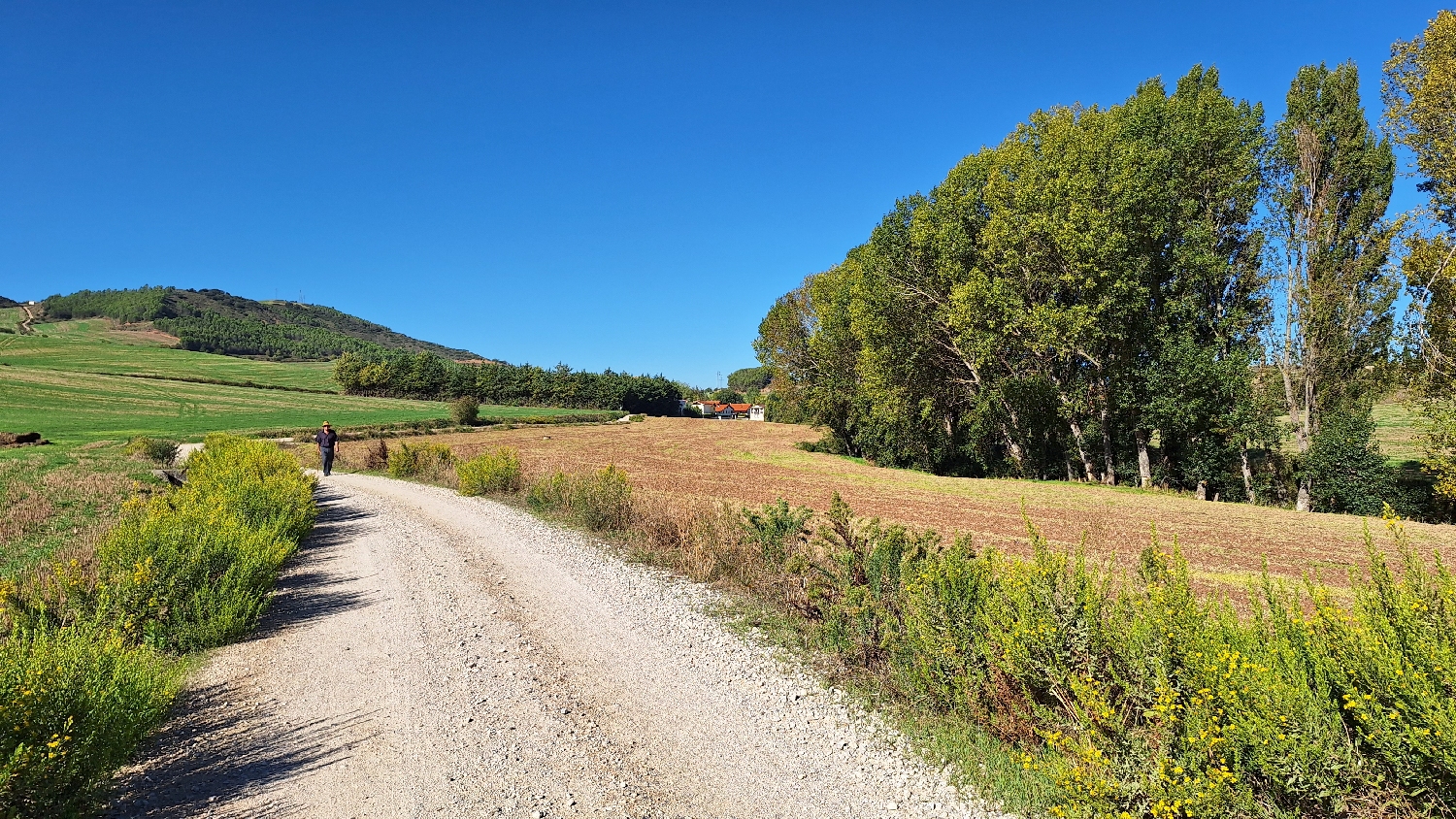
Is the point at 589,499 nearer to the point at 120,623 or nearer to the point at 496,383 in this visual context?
the point at 120,623

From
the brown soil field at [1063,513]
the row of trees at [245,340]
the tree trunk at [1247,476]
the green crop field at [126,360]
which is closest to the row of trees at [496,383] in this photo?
the green crop field at [126,360]

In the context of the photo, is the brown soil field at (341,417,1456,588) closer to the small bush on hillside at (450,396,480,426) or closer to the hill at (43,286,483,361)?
the small bush on hillside at (450,396,480,426)

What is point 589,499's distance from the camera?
44.4 feet

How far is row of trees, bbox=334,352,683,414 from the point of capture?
327 ft

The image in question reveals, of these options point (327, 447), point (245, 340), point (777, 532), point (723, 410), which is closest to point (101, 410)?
point (327, 447)

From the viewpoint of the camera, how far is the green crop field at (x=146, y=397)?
47156mm

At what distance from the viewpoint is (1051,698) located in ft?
14.4

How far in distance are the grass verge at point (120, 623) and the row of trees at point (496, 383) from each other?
98507mm

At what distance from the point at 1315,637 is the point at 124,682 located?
7.34m

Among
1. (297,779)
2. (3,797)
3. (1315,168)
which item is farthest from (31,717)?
(1315,168)

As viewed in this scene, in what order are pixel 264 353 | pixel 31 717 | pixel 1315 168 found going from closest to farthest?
pixel 31 717 < pixel 1315 168 < pixel 264 353

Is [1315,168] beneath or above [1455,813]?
above

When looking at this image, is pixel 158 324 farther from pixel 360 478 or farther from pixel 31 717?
pixel 31 717

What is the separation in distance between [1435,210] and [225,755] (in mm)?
27096
